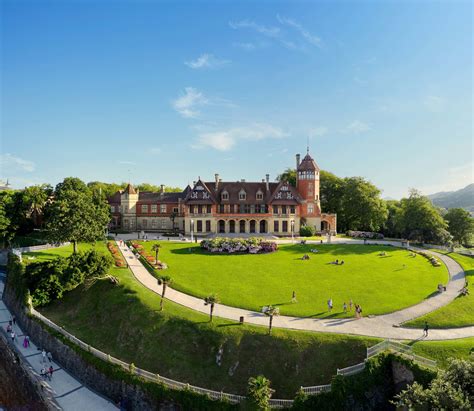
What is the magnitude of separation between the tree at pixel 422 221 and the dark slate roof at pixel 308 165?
18688 millimetres

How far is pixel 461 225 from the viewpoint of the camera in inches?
2494

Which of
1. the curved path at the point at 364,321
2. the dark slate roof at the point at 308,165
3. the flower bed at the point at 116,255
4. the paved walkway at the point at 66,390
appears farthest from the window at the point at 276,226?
the paved walkway at the point at 66,390

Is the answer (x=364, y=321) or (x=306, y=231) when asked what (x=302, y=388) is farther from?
(x=306, y=231)

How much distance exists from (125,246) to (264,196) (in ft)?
93.5

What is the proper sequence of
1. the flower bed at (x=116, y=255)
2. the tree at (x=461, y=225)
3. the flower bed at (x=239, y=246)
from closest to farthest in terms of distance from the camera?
the flower bed at (x=116, y=255) → the flower bed at (x=239, y=246) → the tree at (x=461, y=225)

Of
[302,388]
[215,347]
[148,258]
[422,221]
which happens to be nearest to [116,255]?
[148,258]

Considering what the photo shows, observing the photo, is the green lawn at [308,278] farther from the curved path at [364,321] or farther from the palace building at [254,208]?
the palace building at [254,208]

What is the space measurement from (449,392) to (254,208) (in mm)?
50060

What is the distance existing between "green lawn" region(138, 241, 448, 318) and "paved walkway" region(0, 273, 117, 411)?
10943 millimetres

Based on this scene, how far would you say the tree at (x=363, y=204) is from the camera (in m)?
62.3

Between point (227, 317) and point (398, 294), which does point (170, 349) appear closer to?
point (227, 317)

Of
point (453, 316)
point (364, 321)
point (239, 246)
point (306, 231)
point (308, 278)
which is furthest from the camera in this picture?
point (306, 231)

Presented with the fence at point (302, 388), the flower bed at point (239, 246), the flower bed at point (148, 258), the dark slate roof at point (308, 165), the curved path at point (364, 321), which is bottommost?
the fence at point (302, 388)

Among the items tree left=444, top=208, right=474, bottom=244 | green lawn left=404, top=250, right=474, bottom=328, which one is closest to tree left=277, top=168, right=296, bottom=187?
tree left=444, top=208, right=474, bottom=244
